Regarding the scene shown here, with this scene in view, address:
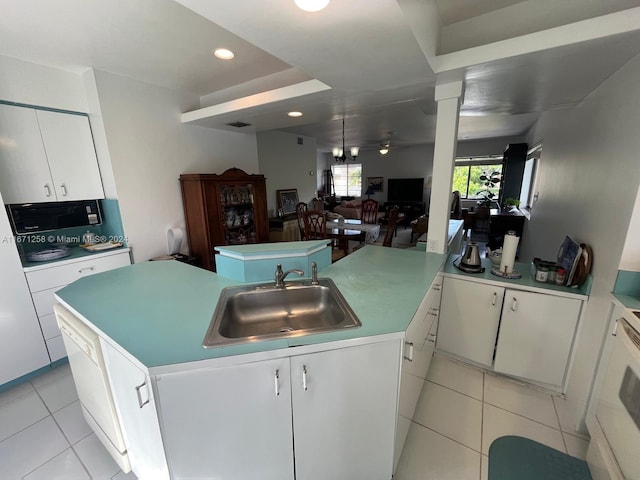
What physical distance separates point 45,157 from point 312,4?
254cm

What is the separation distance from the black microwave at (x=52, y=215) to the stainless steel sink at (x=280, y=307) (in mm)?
1956

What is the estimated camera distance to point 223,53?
6.97 ft

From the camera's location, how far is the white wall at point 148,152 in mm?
2428

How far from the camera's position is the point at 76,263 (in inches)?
88.0

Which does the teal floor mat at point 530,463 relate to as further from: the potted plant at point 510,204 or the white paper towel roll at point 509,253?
the potted plant at point 510,204

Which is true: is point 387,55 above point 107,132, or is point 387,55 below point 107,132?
above

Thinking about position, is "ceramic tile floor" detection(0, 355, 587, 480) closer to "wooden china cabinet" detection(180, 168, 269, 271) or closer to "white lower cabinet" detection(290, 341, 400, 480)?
"white lower cabinet" detection(290, 341, 400, 480)

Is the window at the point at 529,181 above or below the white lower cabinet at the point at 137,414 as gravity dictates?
above

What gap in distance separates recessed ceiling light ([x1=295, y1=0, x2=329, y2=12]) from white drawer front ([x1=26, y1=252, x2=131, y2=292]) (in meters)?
2.56

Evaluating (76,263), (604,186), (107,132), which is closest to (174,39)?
(107,132)

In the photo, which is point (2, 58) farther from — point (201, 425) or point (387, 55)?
point (201, 425)

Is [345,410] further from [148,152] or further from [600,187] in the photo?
[148,152]

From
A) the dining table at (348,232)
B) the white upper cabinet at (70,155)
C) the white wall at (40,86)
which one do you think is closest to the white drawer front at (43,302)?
the white upper cabinet at (70,155)

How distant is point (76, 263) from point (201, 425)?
6.95 feet
